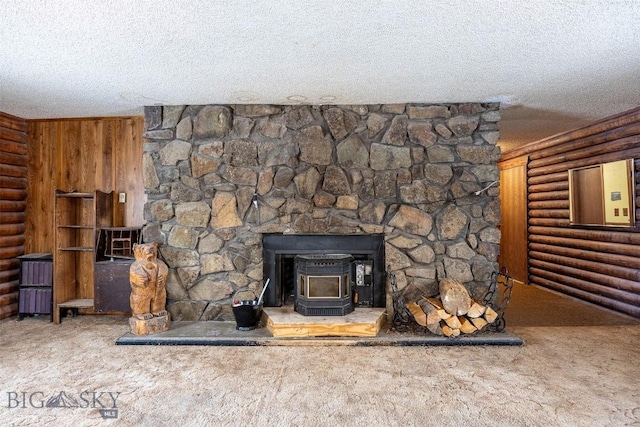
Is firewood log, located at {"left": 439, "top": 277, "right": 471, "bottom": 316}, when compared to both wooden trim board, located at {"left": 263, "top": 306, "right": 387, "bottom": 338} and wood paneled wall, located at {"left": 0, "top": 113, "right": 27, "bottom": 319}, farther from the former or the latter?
wood paneled wall, located at {"left": 0, "top": 113, "right": 27, "bottom": 319}

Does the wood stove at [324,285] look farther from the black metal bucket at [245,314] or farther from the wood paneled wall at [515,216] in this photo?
the wood paneled wall at [515,216]

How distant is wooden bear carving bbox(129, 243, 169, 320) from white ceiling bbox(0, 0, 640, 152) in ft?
5.06

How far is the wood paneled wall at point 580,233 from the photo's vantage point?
4324 millimetres

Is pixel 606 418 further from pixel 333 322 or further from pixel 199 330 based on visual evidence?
pixel 199 330

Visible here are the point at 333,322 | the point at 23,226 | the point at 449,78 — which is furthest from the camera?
the point at 23,226

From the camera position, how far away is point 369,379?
2662 mm

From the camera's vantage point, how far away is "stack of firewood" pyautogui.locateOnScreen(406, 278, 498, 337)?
135 inches

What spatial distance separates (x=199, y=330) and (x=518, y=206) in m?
5.70

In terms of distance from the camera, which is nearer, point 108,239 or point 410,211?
point 410,211

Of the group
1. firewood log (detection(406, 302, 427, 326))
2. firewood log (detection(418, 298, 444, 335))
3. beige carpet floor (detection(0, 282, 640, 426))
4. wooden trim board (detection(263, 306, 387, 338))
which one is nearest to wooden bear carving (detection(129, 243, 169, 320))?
beige carpet floor (detection(0, 282, 640, 426))

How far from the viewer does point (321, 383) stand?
8.53 ft

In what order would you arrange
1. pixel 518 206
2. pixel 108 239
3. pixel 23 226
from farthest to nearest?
pixel 518 206
pixel 23 226
pixel 108 239

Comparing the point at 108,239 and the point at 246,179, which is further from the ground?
the point at 246,179

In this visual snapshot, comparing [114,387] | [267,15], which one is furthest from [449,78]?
[114,387]
